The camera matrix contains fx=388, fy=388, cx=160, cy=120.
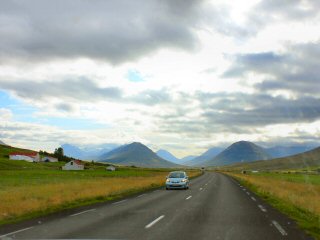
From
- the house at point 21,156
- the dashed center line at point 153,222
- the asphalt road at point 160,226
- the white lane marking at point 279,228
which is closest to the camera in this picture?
the asphalt road at point 160,226

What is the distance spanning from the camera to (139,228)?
39.4 feet

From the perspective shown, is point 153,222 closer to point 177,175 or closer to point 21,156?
point 177,175

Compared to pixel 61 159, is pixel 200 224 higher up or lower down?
lower down

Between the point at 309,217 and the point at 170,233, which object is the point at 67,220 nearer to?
the point at 170,233

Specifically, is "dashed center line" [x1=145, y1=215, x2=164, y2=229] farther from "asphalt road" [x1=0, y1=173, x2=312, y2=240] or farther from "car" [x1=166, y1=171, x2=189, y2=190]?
"car" [x1=166, y1=171, x2=189, y2=190]

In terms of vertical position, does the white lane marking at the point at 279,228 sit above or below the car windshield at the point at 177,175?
below

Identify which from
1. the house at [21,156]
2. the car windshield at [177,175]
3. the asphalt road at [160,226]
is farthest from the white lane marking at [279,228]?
the house at [21,156]

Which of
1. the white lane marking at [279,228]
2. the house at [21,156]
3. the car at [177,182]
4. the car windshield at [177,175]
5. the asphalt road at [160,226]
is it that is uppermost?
the house at [21,156]

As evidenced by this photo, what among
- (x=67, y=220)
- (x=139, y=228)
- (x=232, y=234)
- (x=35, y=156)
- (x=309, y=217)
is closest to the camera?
(x=232, y=234)

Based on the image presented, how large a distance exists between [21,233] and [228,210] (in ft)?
30.9

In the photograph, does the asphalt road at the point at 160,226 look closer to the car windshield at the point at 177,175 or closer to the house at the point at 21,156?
the car windshield at the point at 177,175

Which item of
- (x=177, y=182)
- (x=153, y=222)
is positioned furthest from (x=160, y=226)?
(x=177, y=182)

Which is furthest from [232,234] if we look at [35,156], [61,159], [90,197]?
[61,159]

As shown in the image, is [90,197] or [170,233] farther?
[90,197]
